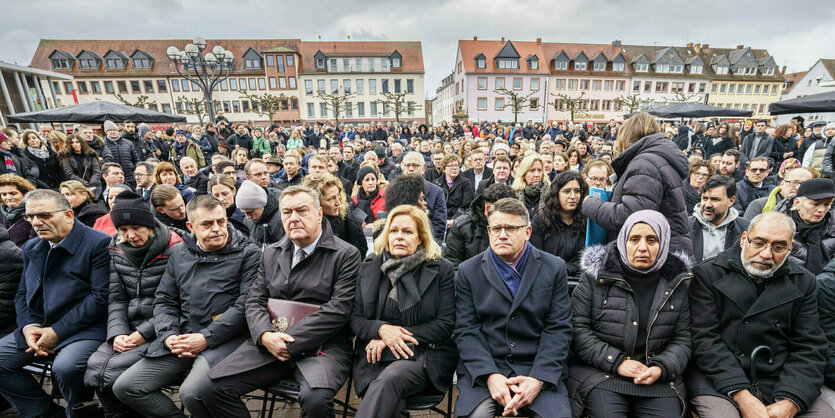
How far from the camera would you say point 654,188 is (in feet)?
8.73

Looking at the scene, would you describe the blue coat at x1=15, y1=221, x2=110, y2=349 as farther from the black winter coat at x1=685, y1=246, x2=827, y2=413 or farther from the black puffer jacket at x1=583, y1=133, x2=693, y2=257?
the black winter coat at x1=685, y1=246, x2=827, y2=413

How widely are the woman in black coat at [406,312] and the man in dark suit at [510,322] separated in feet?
0.50

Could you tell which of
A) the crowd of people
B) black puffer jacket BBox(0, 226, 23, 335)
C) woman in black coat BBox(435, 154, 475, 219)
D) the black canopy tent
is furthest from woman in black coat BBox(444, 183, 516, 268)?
the black canopy tent

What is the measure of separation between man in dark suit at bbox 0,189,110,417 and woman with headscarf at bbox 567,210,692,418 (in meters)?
3.99

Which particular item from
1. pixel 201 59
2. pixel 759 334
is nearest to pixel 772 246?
pixel 759 334

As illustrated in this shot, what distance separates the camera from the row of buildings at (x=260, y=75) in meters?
42.8

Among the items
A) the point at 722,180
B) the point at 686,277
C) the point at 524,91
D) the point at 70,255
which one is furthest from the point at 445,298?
the point at 524,91

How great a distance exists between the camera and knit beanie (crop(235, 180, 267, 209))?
3877 mm

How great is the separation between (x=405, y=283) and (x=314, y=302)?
2.63ft

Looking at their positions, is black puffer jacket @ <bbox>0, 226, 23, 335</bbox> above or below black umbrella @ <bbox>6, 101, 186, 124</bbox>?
below

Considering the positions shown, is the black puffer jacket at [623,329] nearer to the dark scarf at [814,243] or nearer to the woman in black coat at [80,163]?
the dark scarf at [814,243]

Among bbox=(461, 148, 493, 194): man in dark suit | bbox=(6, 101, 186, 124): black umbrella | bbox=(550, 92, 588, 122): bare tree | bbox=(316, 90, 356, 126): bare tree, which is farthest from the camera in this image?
bbox=(550, 92, 588, 122): bare tree

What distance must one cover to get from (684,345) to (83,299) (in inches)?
193

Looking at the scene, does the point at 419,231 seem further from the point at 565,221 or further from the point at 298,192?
the point at 565,221
